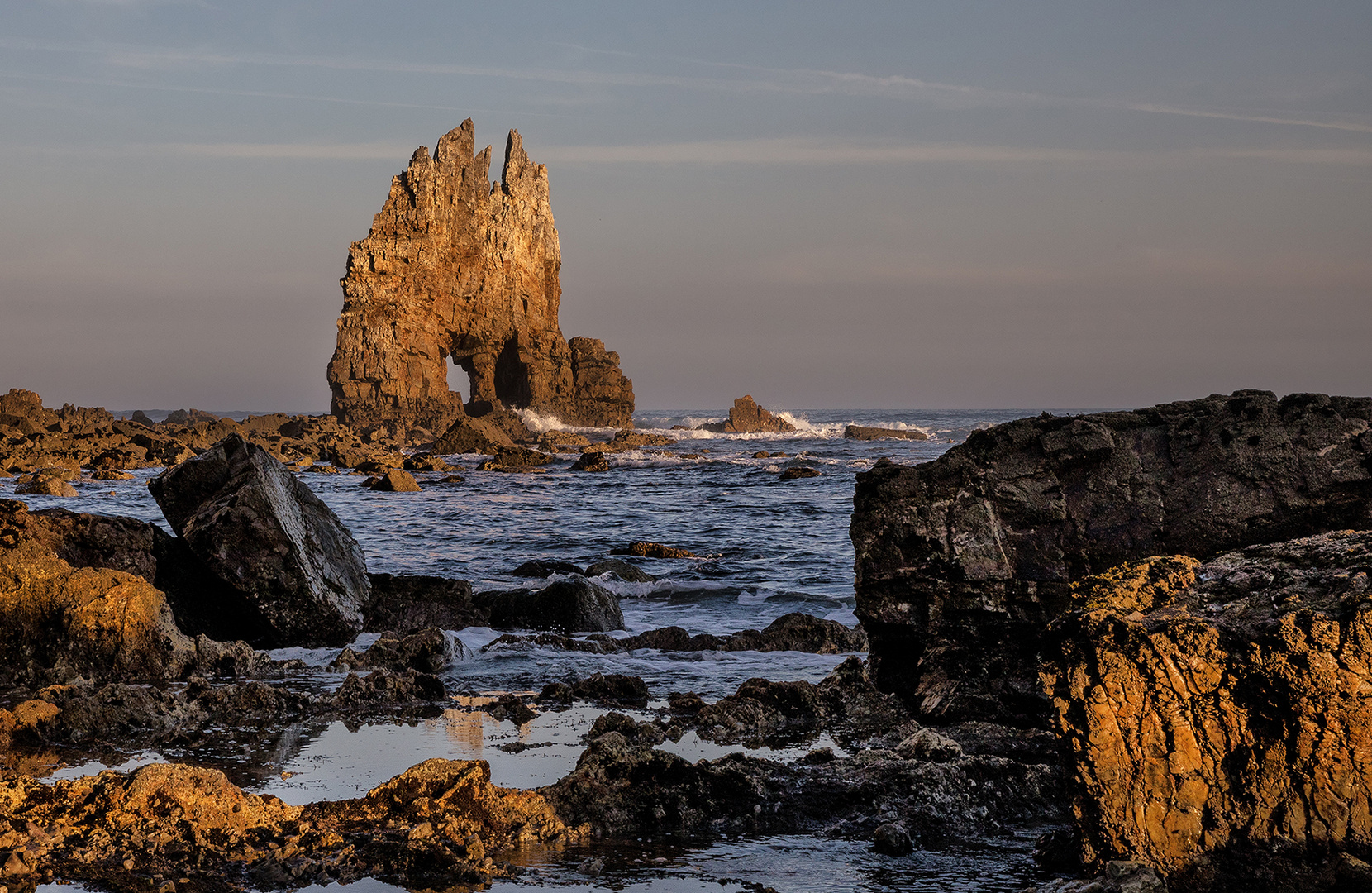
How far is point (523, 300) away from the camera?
81.3m

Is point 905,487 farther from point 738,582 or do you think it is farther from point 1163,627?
point 738,582

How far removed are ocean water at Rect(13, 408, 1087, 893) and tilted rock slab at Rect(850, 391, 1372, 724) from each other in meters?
0.94

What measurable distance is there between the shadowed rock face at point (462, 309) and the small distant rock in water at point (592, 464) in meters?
32.5

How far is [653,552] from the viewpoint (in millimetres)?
15500

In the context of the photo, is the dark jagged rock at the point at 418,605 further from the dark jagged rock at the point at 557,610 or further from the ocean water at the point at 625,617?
the ocean water at the point at 625,617

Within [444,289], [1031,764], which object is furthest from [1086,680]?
[444,289]

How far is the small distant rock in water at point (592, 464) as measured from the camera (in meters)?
39.4

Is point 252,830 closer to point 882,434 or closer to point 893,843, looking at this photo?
point 893,843

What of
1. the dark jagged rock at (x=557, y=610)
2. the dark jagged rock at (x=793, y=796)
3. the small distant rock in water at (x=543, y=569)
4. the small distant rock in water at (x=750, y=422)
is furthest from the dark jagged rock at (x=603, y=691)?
the small distant rock in water at (x=750, y=422)

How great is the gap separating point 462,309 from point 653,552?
64854mm

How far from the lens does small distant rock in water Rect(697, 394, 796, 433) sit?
89.6m

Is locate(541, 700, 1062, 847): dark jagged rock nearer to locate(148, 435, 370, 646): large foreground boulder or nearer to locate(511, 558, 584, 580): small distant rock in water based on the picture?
locate(148, 435, 370, 646): large foreground boulder

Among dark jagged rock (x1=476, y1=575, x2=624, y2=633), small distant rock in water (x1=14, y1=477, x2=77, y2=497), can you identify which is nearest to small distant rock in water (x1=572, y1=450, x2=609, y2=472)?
small distant rock in water (x1=14, y1=477, x2=77, y2=497)

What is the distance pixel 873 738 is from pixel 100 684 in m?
4.68
